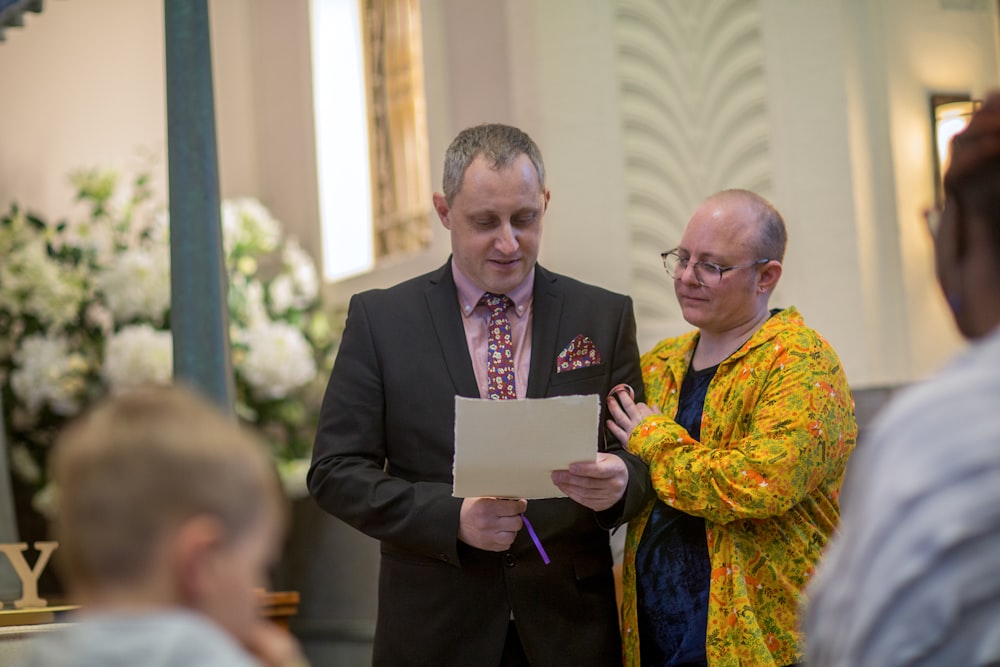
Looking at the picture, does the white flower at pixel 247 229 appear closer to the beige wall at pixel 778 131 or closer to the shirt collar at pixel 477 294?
the beige wall at pixel 778 131

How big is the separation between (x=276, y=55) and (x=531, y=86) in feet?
8.20

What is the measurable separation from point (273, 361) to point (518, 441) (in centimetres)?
336

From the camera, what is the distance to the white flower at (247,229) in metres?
6.14

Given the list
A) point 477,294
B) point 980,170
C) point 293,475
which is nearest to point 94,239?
point 293,475

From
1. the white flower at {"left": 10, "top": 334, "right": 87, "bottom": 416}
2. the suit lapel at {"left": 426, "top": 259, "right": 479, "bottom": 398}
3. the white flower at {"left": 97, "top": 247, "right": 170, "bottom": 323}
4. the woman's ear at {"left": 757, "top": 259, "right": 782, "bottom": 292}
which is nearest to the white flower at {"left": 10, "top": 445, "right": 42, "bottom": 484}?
the white flower at {"left": 10, "top": 334, "right": 87, "bottom": 416}

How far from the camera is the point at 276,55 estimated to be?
708cm

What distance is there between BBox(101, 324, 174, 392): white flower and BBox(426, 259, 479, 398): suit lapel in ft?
8.26

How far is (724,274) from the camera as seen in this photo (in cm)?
290

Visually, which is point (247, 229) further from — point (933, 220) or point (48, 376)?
point (933, 220)

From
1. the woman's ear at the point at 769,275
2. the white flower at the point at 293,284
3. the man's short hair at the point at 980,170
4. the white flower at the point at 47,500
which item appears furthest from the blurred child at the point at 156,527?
the white flower at the point at 293,284

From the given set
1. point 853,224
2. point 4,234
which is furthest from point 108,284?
point 853,224

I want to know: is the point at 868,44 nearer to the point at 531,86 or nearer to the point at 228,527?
the point at 531,86

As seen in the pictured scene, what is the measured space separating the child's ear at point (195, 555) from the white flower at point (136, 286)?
431 cm

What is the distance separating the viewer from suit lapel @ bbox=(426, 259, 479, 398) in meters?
2.93
